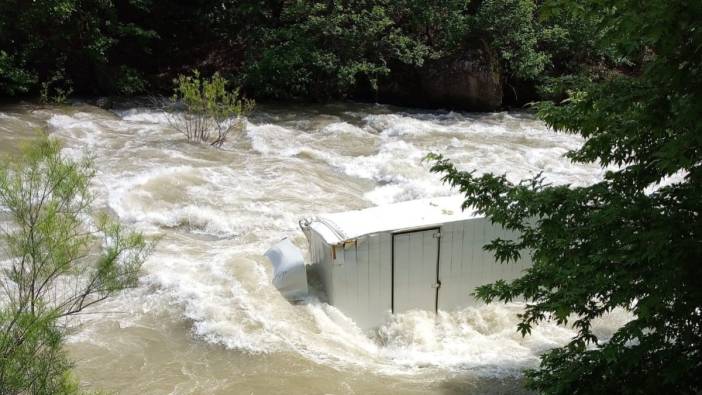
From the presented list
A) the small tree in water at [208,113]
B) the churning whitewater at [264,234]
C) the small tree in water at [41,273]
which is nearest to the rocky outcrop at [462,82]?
the churning whitewater at [264,234]

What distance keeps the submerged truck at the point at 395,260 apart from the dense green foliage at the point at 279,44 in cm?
1198

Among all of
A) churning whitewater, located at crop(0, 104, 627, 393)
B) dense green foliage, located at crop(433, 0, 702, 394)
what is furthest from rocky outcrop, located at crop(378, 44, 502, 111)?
dense green foliage, located at crop(433, 0, 702, 394)

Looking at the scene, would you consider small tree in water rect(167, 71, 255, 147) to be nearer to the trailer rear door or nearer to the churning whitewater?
the churning whitewater

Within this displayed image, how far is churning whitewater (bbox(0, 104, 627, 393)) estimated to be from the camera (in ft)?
23.6

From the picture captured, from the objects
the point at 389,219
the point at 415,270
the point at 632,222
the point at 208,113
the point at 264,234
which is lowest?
the point at 264,234

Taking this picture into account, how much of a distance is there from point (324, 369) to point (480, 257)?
101 inches

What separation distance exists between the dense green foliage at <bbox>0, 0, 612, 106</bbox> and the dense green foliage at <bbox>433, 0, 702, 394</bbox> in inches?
593

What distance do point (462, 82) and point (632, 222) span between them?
16.0 meters

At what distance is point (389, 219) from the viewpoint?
26.3 ft

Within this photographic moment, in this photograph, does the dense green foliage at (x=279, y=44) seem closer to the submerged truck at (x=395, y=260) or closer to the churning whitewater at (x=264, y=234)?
the churning whitewater at (x=264, y=234)

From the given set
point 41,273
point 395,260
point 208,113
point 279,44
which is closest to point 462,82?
point 279,44

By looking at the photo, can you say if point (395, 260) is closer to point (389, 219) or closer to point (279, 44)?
point (389, 219)

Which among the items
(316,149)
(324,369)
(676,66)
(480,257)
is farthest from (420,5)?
(676,66)

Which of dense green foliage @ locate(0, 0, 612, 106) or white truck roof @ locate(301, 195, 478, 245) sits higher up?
dense green foliage @ locate(0, 0, 612, 106)
